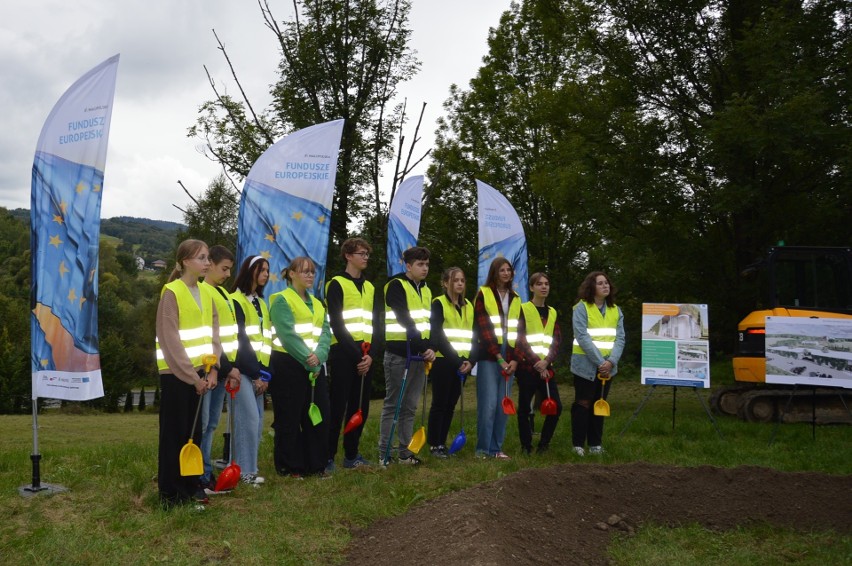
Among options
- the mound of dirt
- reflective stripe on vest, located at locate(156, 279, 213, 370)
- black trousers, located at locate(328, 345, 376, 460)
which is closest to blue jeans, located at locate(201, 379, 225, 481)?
reflective stripe on vest, located at locate(156, 279, 213, 370)

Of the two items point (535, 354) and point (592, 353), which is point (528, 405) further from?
point (592, 353)

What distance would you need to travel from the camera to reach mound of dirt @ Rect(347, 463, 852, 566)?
472 cm

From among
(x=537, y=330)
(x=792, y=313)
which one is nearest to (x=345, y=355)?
(x=537, y=330)

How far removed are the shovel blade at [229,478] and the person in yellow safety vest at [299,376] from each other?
794mm

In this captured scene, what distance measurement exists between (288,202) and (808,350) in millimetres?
6599

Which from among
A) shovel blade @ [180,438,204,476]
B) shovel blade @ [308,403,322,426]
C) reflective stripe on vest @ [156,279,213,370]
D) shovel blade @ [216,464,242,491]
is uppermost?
reflective stripe on vest @ [156,279,213,370]

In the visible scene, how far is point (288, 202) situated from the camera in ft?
27.7

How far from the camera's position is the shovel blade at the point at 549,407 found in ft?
25.5

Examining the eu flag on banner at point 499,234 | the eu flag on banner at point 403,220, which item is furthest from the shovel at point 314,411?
the eu flag on banner at point 499,234

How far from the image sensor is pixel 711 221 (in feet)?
45.0

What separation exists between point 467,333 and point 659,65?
8.65 meters

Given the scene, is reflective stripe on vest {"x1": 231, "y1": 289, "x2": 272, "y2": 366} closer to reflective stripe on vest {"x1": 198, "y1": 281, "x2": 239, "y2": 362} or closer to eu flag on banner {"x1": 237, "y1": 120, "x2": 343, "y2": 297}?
reflective stripe on vest {"x1": 198, "y1": 281, "x2": 239, "y2": 362}

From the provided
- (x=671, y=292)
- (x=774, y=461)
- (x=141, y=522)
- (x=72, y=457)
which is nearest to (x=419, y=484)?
(x=141, y=522)

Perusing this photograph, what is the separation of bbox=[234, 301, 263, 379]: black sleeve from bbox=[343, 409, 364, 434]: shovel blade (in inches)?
43.2
